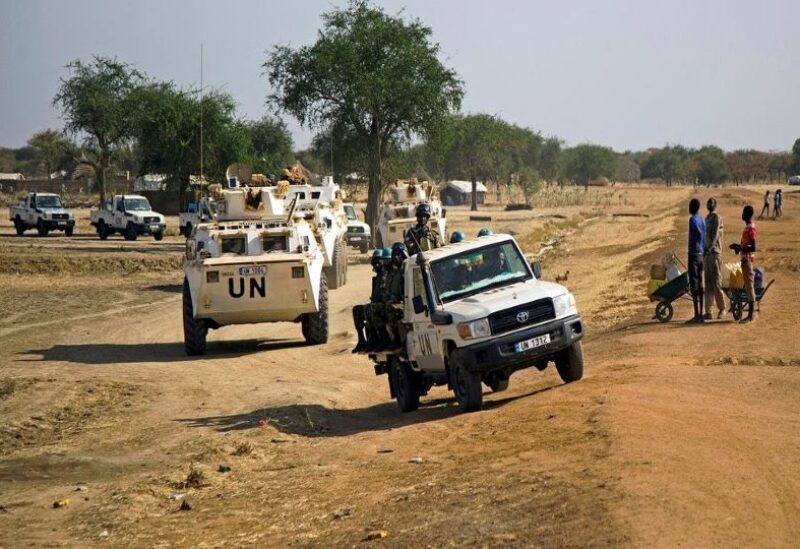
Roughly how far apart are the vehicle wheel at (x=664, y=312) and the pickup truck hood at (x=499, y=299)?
21.6 ft

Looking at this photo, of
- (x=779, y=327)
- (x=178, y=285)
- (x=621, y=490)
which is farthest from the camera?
(x=178, y=285)

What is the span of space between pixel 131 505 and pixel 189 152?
4879 centimetres

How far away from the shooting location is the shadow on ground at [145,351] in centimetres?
2244

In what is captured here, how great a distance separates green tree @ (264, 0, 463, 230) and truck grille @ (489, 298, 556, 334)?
126ft

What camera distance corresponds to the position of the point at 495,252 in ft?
49.3

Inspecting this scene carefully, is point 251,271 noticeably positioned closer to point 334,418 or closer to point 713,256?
point 334,418

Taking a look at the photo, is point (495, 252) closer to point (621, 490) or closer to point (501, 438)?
point (501, 438)

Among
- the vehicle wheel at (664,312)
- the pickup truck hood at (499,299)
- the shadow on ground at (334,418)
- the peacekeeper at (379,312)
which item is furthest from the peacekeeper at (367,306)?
the vehicle wheel at (664,312)

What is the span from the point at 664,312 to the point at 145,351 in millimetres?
8836

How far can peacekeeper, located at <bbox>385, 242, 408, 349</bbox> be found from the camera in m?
15.6

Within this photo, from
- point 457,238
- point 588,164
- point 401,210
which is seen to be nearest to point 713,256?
point 457,238

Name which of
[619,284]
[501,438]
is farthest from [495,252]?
[619,284]

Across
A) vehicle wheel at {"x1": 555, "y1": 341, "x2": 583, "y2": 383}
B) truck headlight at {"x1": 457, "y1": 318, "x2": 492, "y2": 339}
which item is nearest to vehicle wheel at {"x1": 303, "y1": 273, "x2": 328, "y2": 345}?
vehicle wheel at {"x1": 555, "y1": 341, "x2": 583, "y2": 383}

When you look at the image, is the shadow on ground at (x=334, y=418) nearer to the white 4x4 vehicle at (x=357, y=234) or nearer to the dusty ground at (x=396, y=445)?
the dusty ground at (x=396, y=445)
